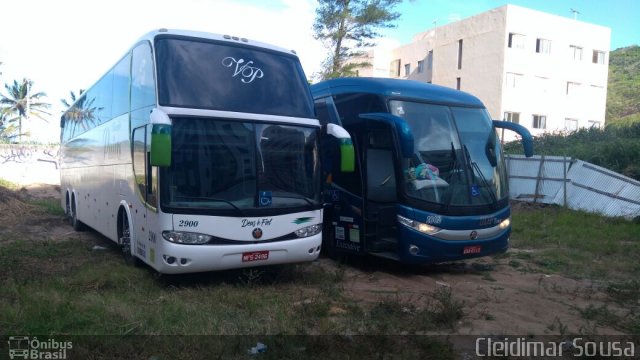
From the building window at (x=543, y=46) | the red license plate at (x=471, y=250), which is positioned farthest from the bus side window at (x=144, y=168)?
the building window at (x=543, y=46)

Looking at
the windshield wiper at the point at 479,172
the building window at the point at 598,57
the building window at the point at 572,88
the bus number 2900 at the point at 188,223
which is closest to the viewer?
the bus number 2900 at the point at 188,223

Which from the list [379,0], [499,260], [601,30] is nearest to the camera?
[499,260]

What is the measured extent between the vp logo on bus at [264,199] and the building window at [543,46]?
32.0 m

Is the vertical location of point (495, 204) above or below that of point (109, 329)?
above

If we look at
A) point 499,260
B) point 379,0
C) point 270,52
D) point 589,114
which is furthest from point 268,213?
point 589,114

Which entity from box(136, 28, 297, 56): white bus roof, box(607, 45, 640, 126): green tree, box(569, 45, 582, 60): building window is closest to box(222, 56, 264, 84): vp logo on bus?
box(136, 28, 297, 56): white bus roof

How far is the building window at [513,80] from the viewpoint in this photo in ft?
110

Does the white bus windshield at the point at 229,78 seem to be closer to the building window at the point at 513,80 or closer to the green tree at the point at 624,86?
the building window at the point at 513,80

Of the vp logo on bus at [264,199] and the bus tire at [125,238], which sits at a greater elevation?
the vp logo on bus at [264,199]

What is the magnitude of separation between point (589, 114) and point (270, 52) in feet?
118

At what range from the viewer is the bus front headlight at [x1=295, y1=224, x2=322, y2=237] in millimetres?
7435

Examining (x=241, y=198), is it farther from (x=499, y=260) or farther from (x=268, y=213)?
(x=499, y=260)

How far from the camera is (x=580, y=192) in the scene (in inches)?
656

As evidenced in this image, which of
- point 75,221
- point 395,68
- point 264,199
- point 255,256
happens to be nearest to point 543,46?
point 395,68
